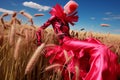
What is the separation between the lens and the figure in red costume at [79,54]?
5.50 feet

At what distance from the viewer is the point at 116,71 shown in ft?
5.98

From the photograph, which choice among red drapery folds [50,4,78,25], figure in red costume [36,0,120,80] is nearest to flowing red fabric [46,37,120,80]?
figure in red costume [36,0,120,80]

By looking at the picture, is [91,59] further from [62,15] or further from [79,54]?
[62,15]

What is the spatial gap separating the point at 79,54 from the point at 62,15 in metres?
0.82

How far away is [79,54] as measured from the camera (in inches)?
80.0

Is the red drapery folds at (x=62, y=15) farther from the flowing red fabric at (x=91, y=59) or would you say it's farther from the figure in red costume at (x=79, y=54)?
the flowing red fabric at (x=91, y=59)

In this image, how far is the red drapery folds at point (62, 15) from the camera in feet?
8.95

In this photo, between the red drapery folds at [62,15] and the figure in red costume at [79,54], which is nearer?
the figure in red costume at [79,54]

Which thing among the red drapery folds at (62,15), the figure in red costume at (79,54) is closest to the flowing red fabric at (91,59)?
the figure in red costume at (79,54)

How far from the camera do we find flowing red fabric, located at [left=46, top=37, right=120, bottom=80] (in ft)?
5.43

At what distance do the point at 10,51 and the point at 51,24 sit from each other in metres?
1.33

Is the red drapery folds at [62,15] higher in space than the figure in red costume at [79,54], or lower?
higher

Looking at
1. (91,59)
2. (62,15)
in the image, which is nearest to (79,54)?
(91,59)

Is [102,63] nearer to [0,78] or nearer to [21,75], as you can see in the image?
[21,75]
